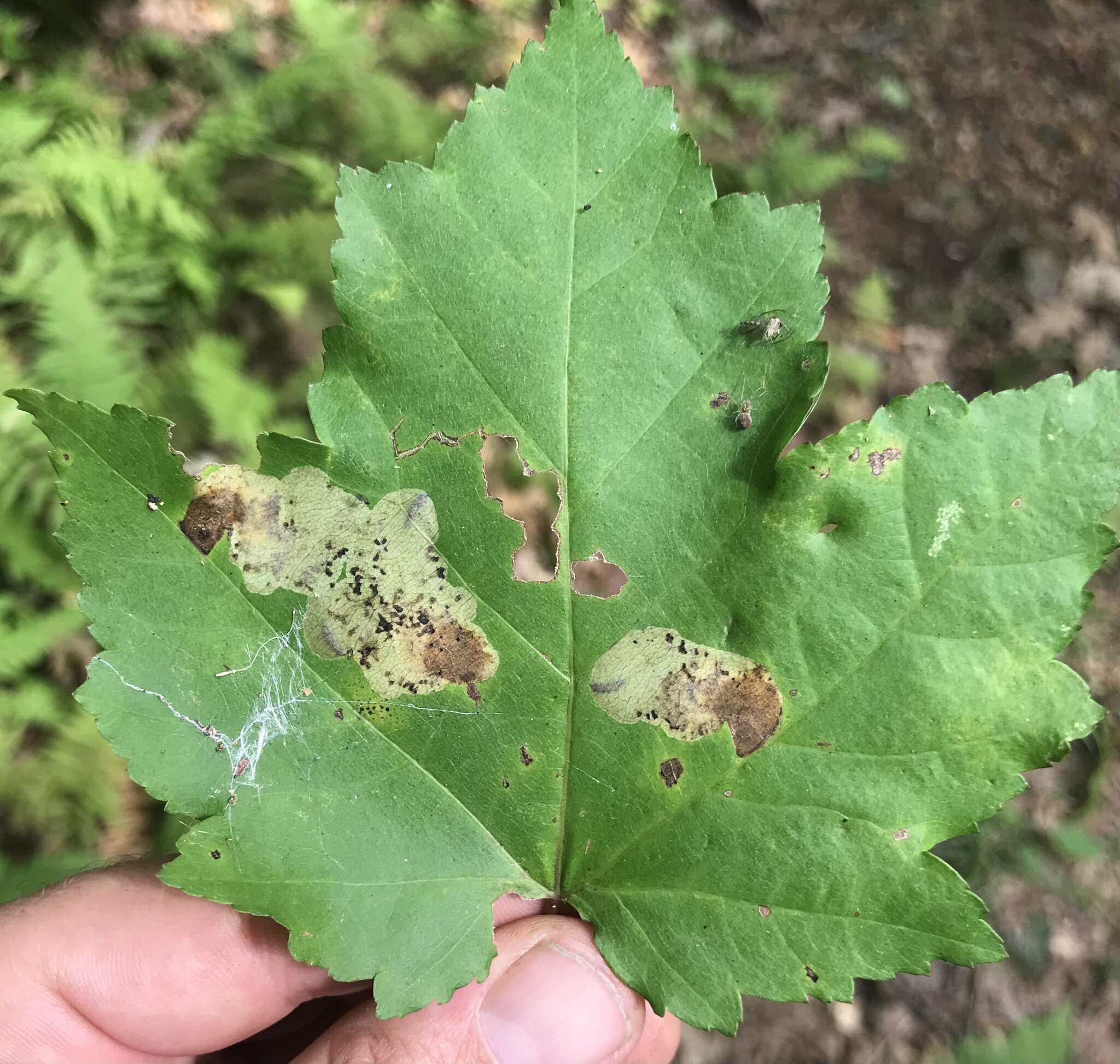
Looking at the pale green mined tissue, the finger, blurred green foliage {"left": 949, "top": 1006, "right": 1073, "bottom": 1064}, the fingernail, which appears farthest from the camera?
blurred green foliage {"left": 949, "top": 1006, "right": 1073, "bottom": 1064}

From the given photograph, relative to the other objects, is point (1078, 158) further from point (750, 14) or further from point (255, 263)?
point (255, 263)

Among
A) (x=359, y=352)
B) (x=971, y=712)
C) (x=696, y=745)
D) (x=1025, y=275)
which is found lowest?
(x=1025, y=275)

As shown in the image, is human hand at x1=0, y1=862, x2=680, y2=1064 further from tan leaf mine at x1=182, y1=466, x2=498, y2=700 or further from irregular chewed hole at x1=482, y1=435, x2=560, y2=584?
irregular chewed hole at x1=482, y1=435, x2=560, y2=584

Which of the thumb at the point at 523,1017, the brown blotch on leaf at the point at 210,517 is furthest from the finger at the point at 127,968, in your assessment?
the brown blotch on leaf at the point at 210,517

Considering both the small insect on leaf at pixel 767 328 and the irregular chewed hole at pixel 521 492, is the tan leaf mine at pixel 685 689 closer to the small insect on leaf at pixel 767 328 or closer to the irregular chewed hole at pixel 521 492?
the small insect on leaf at pixel 767 328

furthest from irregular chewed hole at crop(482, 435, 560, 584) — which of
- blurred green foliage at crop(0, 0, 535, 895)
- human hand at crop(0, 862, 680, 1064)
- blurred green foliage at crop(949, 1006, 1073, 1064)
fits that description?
blurred green foliage at crop(949, 1006, 1073, 1064)

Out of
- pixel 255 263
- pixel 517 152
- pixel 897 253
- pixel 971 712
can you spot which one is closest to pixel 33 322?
pixel 255 263
